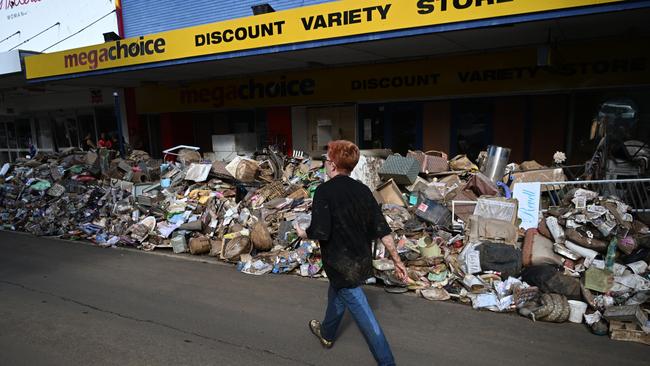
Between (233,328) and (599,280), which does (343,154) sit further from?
(599,280)

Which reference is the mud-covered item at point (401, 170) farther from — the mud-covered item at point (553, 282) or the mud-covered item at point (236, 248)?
the mud-covered item at point (553, 282)

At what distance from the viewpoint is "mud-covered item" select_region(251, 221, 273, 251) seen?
6.54 metres

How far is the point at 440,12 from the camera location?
6371mm

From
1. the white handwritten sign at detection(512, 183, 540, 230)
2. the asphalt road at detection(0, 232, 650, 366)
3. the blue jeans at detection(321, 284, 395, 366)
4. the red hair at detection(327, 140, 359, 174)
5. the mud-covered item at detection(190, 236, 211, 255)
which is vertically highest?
the red hair at detection(327, 140, 359, 174)

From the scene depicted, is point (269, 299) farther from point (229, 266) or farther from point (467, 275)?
point (467, 275)

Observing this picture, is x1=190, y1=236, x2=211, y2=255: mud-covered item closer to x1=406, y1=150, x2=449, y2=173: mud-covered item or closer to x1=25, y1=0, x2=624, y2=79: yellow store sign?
x1=25, y1=0, x2=624, y2=79: yellow store sign

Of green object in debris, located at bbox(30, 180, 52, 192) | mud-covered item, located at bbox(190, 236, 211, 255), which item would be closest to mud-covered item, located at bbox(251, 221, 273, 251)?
mud-covered item, located at bbox(190, 236, 211, 255)

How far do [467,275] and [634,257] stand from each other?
192 cm

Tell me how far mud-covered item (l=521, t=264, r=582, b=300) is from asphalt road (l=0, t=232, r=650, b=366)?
46 centimetres

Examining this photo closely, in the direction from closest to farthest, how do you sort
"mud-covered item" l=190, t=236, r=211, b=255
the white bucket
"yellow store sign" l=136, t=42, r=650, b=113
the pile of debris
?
the white bucket
the pile of debris
"mud-covered item" l=190, t=236, r=211, b=255
"yellow store sign" l=136, t=42, r=650, b=113

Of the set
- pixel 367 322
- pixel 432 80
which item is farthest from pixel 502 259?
pixel 432 80

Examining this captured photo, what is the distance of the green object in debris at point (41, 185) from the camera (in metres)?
10.8

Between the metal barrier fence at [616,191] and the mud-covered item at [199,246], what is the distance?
17.8 ft

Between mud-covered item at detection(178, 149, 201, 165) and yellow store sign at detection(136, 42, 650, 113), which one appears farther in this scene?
mud-covered item at detection(178, 149, 201, 165)
